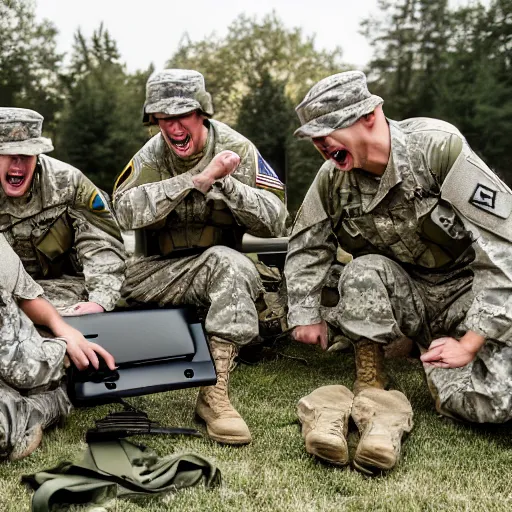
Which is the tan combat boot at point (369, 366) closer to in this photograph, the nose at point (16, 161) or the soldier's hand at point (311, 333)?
the soldier's hand at point (311, 333)

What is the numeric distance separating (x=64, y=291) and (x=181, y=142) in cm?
103

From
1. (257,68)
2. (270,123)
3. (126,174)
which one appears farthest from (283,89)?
(126,174)

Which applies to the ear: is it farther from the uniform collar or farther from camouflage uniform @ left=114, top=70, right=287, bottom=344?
camouflage uniform @ left=114, top=70, right=287, bottom=344

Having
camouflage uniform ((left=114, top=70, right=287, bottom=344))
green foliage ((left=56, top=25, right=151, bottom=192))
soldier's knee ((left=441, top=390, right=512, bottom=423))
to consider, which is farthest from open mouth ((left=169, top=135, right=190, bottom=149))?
green foliage ((left=56, top=25, right=151, bottom=192))

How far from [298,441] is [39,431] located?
1.06 m

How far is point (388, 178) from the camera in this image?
3.49m

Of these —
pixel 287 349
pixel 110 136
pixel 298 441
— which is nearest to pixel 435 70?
pixel 110 136

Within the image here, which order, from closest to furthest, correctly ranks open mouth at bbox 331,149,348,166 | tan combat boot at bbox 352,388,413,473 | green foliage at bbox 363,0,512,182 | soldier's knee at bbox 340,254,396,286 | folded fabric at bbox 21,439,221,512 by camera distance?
folded fabric at bbox 21,439,221,512 < tan combat boot at bbox 352,388,413,473 < open mouth at bbox 331,149,348,166 < soldier's knee at bbox 340,254,396,286 < green foliage at bbox 363,0,512,182

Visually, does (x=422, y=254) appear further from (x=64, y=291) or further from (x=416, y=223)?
(x=64, y=291)

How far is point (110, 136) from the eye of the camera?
89.4 feet

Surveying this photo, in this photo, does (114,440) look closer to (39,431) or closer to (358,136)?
(39,431)

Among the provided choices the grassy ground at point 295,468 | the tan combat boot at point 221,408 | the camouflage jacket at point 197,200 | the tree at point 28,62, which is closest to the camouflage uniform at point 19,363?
the grassy ground at point 295,468

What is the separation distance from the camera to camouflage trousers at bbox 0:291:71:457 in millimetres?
2965

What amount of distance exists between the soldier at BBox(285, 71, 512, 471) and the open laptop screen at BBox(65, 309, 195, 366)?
1.93 feet
